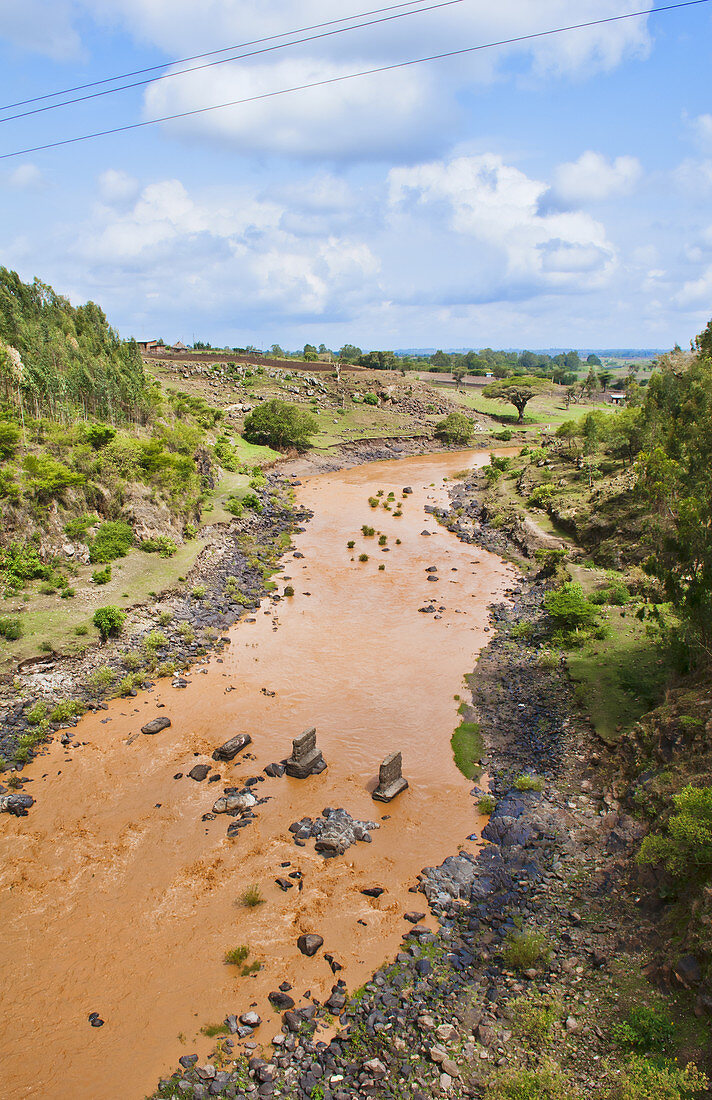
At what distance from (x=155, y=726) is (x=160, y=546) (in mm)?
13755

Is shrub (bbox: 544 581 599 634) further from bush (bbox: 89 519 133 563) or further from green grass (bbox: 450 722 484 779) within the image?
bush (bbox: 89 519 133 563)

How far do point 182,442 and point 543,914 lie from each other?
3670 cm

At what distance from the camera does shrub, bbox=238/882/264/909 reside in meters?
14.2

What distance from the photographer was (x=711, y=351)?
27469mm

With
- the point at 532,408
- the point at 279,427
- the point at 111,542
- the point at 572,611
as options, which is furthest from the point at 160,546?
the point at 532,408

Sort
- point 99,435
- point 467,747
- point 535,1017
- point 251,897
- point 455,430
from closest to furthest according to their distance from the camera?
point 535,1017
point 251,897
point 467,747
point 99,435
point 455,430

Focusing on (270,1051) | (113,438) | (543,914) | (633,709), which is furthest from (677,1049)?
(113,438)

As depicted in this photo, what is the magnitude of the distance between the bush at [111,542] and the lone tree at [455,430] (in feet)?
181

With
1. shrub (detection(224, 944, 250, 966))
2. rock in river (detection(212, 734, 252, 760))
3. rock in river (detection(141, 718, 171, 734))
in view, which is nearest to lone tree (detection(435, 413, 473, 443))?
rock in river (detection(141, 718, 171, 734))

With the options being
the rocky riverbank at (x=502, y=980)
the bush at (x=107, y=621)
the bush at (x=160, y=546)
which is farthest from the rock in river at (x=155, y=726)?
the bush at (x=160, y=546)

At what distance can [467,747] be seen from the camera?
19.9 m

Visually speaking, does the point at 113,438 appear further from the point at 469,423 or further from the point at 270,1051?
the point at 469,423

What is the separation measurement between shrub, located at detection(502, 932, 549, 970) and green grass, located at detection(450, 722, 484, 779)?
647 cm

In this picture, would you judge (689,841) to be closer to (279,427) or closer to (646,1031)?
(646,1031)
